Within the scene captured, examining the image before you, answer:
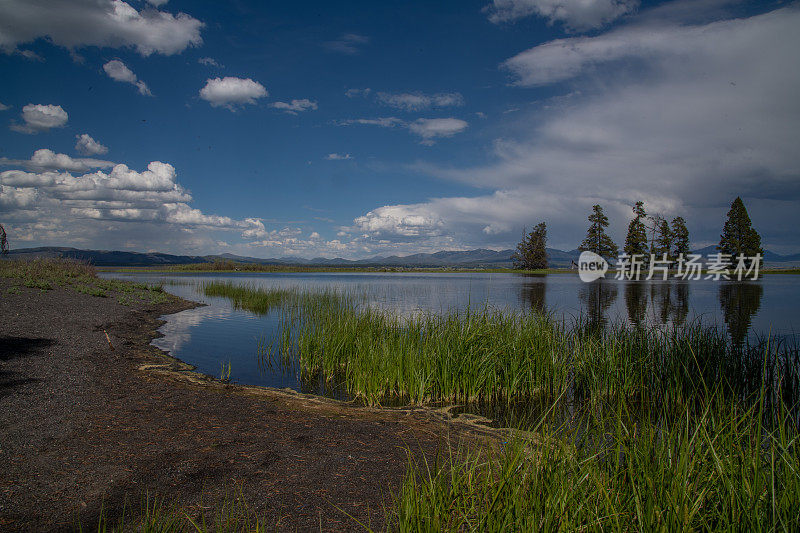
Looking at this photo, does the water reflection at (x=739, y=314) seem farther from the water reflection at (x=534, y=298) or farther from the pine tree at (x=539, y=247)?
the pine tree at (x=539, y=247)

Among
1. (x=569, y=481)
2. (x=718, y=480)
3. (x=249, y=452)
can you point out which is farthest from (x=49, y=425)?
(x=718, y=480)

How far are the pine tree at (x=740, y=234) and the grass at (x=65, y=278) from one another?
78.3 meters

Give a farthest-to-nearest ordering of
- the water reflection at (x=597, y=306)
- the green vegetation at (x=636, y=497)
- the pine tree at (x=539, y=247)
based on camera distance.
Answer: the pine tree at (x=539, y=247) < the water reflection at (x=597, y=306) < the green vegetation at (x=636, y=497)

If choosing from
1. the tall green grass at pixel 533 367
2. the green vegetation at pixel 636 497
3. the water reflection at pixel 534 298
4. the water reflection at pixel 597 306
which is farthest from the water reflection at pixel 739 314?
the green vegetation at pixel 636 497

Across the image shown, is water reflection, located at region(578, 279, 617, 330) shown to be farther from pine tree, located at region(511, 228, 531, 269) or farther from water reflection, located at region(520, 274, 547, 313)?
pine tree, located at region(511, 228, 531, 269)

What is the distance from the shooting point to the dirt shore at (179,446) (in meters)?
3.93

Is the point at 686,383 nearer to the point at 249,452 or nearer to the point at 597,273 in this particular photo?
the point at 249,452

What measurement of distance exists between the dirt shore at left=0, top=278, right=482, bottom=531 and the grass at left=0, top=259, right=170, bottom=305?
13.1m

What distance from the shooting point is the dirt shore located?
3928mm

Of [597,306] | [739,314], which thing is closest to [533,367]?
[739,314]

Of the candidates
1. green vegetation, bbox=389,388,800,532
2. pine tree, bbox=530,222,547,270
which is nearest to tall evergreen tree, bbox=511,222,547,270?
pine tree, bbox=530,222,547,270

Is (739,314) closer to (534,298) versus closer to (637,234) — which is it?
(534,298)

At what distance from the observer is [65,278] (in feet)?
80.2

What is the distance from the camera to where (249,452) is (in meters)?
5.19
